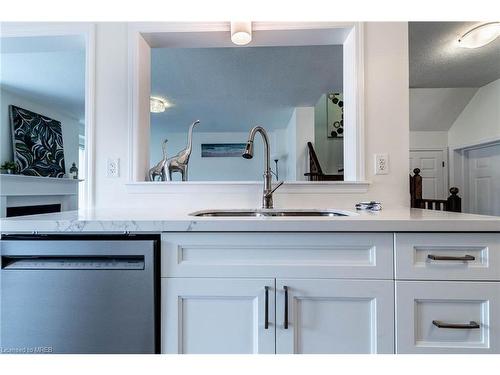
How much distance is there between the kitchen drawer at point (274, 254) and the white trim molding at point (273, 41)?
0.59m

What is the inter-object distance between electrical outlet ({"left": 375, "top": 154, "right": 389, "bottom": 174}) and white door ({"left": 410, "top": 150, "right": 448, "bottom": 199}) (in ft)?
11.6

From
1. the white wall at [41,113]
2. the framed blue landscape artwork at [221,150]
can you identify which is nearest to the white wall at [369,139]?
the white wall at [41,113]

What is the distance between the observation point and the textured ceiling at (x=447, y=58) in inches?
82.6

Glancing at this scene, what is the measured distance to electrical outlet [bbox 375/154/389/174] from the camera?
4.53ft

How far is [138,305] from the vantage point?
0.83 m

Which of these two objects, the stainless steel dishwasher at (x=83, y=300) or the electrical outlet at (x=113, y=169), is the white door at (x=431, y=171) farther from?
the stainless steel dishwasher at (x=83, y=300)

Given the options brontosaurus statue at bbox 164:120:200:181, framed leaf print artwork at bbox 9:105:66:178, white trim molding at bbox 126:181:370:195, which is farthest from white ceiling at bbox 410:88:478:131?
framed leaf print artwork at bbox 9:105:66:178

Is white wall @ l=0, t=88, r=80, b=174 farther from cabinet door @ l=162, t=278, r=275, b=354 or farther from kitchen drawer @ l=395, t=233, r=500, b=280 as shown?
kitchen drawer @ l=395, t=233, r=500, b=280

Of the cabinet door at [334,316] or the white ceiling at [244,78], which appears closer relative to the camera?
the cabinet door at [334,316]

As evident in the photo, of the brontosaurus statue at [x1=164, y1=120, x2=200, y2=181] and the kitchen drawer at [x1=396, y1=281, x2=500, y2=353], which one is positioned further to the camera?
the brontosaurus statue at [x1=164, y1=120, x2=200, y2=181]
